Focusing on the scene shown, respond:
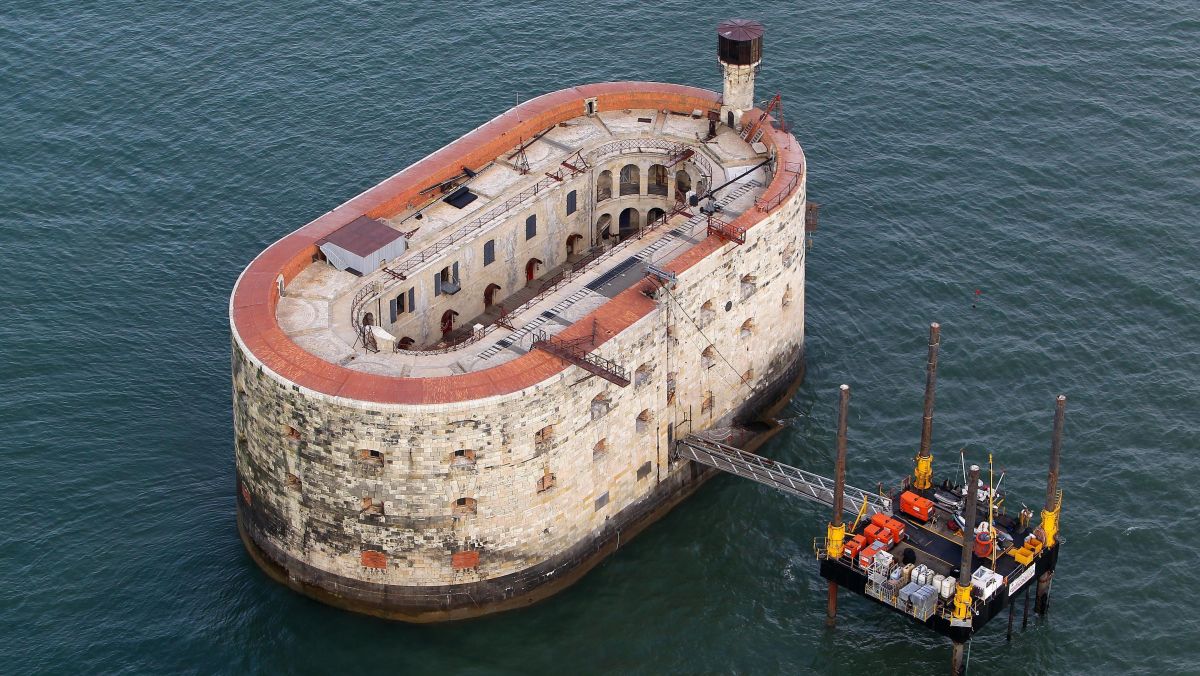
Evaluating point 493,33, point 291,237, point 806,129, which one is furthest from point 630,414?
point 493,33

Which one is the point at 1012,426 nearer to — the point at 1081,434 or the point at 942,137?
the point at 1081,434

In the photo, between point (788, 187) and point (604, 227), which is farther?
point (604, 227)

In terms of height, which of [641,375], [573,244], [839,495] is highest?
[573,244]

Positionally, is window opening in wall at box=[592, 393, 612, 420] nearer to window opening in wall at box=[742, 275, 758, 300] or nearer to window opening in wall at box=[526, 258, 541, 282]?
window opening in wall at box=[742, 275, 758, 300]

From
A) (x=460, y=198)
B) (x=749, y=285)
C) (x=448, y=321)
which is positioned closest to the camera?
(x=749, y=285)

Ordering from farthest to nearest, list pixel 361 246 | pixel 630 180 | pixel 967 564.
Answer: pixel 630 180, pixel 361 246, pixel 967 564

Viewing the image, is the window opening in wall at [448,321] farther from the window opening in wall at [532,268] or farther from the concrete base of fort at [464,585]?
the concrete base of fort at [464,585]

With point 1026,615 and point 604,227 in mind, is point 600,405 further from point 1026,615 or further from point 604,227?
point 1026,615

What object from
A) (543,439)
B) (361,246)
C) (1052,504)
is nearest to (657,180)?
(361,246)

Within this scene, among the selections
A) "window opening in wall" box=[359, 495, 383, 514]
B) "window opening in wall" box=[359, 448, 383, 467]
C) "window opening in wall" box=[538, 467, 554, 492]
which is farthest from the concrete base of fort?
"window opening in wall" box=[359, 448, 383, 467]
